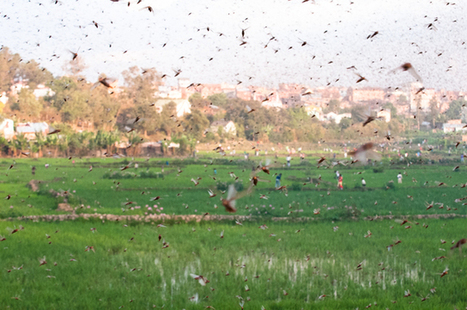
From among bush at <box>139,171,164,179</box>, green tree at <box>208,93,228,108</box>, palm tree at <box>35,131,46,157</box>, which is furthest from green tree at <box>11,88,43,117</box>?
bush at <box>139,171,164,179</box>

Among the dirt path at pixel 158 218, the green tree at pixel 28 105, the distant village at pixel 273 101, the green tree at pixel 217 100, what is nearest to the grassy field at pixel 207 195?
the dirt path at pixel 158 218

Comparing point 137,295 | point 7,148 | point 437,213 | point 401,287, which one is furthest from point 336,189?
point 7,148

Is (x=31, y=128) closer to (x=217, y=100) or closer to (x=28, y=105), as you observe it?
(x=28, y=105)

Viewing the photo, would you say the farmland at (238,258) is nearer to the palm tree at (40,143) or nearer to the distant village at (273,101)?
the distant village at (273,101)

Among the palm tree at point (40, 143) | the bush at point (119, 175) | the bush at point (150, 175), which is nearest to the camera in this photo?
the bush at point (119, 175)

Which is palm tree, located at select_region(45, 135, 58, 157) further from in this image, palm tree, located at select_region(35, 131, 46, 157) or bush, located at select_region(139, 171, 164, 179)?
bush, located at select_region(139, 171, 164, 179)

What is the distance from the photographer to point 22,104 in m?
49.4

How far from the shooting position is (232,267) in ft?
26.3

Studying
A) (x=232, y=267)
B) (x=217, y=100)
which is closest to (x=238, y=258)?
(x=232, y=267)

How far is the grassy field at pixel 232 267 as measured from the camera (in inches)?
253

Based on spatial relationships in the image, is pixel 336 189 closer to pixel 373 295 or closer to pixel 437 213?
pixel 437 213

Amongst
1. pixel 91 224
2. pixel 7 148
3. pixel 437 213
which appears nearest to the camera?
pixel 91 224

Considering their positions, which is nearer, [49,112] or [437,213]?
[437,213]

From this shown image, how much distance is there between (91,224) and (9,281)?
4.56m
